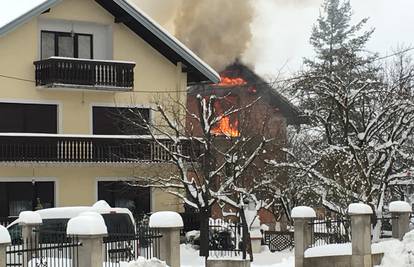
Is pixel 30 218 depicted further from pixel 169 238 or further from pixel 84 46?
pixel 84 46

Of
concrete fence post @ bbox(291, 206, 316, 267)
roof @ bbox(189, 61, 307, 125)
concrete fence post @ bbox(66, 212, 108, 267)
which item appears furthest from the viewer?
roof @ bbox(189, 61, 307, 125)

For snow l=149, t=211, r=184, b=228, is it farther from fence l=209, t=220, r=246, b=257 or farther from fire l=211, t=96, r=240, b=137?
fire l=211, t=96, r=240, b=137

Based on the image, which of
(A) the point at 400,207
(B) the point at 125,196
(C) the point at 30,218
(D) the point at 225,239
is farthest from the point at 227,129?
(C) the point at 30,218

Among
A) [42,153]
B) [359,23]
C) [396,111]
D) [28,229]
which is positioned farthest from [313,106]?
[359,23]

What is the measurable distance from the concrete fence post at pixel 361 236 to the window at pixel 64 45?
1531cm

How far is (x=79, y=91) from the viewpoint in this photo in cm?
2945

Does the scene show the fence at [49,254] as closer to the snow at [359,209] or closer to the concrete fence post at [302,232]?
the concrete fence post at [302,232]

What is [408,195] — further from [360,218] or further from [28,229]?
[28,229]

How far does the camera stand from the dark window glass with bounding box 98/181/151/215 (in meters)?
29.8

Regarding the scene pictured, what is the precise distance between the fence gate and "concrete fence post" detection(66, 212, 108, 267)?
45.4 feet

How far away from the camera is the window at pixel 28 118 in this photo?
28.1 metres

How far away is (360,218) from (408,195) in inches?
591

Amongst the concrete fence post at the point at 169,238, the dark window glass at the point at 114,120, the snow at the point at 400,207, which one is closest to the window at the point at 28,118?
the dark window glass at the point at 114,120

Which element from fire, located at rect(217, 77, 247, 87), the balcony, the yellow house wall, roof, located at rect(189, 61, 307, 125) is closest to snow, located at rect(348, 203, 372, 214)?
the yellow house wall
